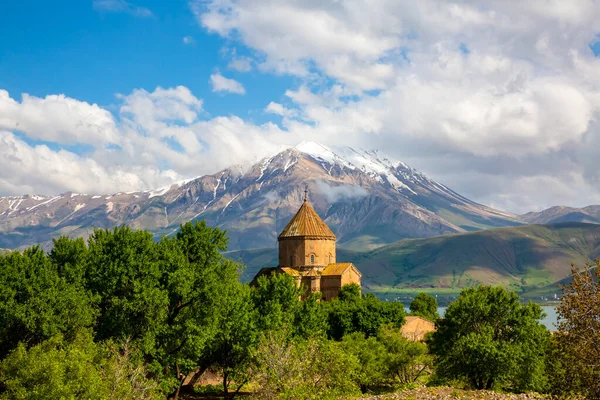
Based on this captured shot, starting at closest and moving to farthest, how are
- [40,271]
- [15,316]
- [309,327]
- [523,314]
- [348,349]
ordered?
[15,316] → [40,271] → [523,314] → [348,349] → [309,327]

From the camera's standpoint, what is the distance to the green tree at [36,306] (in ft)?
146

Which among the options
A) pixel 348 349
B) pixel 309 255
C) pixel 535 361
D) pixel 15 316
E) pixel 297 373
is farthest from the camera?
pixel 309 255

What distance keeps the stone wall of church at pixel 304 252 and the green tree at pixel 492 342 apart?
3584cm

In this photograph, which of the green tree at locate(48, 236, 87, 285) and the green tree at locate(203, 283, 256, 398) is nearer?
the green tree at locate(48, 236, 87, 285)

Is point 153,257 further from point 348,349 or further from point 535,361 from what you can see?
point 535,361

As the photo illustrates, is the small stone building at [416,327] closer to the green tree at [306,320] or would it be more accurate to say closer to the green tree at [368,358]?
the green tree at [368,358]

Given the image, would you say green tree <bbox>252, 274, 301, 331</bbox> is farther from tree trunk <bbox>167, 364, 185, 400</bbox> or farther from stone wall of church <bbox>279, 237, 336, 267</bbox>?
stone wall of church <bbox>279, 237, 336, 267</bbox>

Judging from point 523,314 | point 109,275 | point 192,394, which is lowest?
point 192,394

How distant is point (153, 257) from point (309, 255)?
152ft

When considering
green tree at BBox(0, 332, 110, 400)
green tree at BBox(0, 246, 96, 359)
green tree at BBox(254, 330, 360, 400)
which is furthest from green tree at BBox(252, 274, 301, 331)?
green tree at BBox(0, 332, 110, 400)

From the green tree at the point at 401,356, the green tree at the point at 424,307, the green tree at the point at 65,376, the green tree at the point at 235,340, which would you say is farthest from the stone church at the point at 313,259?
the green tree at the point at 65,376

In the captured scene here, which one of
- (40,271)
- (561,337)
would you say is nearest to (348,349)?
(40,271)

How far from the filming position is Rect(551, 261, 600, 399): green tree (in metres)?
27.8

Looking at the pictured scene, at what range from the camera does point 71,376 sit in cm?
3628
